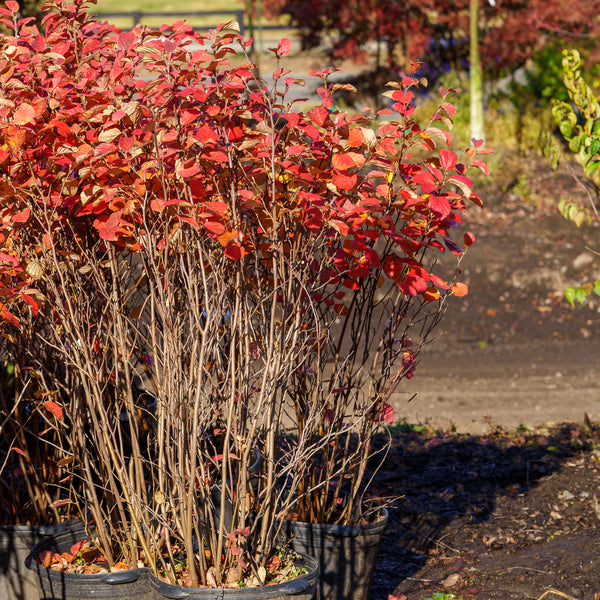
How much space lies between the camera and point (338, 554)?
9.71 ft

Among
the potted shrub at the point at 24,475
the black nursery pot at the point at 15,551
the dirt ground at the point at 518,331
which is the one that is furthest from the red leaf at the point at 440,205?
the dirt ground at the point at 518,331

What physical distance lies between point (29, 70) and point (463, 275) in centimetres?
749

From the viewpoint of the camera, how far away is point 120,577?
2.58 m

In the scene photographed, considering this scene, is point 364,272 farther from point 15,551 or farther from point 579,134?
point 579,134

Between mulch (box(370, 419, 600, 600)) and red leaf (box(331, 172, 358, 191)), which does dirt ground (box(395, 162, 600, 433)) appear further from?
red leaf (box(331, 172, 358, 191))

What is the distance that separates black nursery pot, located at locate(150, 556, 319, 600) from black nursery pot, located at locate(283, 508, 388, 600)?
0.44m

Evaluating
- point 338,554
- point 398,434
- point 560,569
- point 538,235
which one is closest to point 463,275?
point 538,235

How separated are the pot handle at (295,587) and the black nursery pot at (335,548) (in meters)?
0.48

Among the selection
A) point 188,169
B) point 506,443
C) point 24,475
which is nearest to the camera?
point 188,169

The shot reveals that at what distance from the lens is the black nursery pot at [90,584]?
257 centimetres

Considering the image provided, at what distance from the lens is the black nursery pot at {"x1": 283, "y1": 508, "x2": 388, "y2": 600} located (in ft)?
9.66

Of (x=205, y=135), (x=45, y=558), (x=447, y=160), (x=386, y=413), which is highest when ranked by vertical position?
(x=205, y=135)

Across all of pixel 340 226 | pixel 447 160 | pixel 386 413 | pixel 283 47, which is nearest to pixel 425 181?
pixel 447 160

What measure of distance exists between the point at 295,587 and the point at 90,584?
2.29 ft
